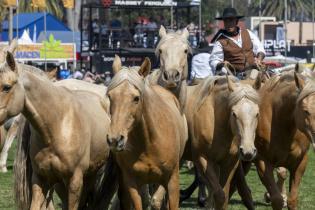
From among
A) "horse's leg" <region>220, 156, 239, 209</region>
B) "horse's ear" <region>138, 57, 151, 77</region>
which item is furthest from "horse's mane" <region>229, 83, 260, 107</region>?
"horse's ear" <region>138, 57, 151, 77</region>

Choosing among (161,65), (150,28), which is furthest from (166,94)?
(150,28)

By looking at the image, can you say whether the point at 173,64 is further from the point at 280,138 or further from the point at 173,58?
the point at 280,138

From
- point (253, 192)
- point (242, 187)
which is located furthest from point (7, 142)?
point (242, 187)

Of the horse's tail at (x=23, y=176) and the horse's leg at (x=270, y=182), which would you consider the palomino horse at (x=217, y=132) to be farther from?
the horse's tail at (x=23, y=176)

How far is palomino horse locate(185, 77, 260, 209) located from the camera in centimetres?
906

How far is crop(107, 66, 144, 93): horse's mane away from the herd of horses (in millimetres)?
11

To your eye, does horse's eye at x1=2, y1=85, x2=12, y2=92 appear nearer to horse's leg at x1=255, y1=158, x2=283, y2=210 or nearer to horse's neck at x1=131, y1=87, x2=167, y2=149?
horse's neck at x1=131, y1=87, x2=167, y2=149

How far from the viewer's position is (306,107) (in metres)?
9.02

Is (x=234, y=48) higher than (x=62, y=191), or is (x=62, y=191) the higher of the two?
(x=234, y=48)

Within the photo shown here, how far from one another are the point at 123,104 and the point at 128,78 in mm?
263

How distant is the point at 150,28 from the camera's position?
29531 mm

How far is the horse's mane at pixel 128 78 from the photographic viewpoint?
304 inches

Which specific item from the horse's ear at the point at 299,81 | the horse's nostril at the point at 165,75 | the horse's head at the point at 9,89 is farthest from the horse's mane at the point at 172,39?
the horse's head at the point at 9,89

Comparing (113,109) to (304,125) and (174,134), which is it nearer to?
(174,134)
